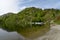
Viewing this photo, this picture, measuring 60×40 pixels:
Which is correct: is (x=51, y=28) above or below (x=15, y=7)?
below

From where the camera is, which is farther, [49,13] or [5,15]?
[5,15]

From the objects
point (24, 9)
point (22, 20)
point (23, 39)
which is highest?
point (24, 9)

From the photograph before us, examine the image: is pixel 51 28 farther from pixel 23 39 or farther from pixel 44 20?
pixel 23 39

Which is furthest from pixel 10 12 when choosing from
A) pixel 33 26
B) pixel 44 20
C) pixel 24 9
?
pixel 44 20

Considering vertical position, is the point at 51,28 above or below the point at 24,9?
below

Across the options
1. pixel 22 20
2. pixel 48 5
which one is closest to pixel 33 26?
pixel 22 20

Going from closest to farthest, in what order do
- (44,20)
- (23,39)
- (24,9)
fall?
(23,39) → (44,20) → (24,9)

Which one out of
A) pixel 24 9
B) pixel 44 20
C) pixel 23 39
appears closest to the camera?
pixel 23 39

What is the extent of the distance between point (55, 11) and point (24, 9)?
118 cm

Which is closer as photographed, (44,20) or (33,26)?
(44,20)

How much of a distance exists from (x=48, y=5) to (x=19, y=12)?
113 centimetres

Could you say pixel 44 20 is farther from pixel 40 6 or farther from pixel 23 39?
pixel 23 39

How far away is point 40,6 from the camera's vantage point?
5.53 meters

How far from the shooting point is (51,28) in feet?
18.1
